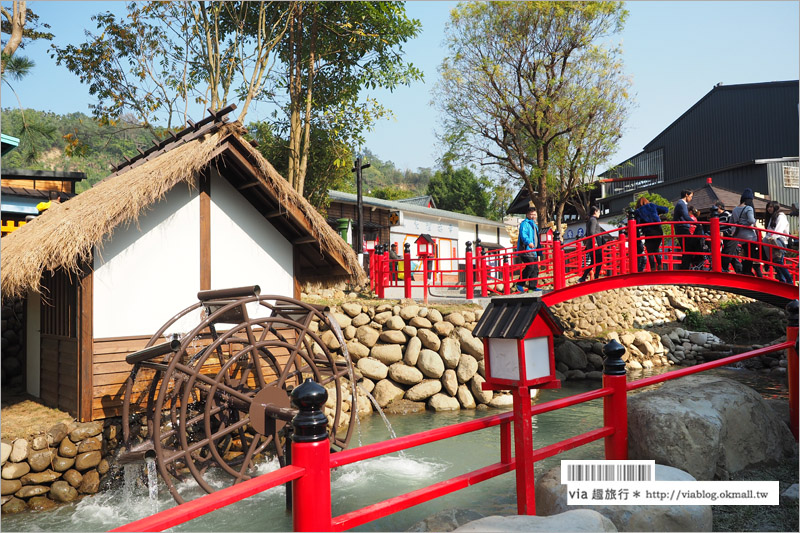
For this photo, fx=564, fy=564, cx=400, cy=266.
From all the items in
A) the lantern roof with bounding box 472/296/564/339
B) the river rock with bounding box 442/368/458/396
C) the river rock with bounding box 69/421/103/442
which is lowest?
the river rock with bounding box 442/368/458/396

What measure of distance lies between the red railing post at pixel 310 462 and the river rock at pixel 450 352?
942cm

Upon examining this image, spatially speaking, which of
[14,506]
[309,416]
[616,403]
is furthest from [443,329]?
[309,416]

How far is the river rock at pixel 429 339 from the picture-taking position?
12.2 meters

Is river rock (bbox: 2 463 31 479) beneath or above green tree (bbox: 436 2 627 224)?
beneath

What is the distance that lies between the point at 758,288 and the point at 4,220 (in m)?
17.7

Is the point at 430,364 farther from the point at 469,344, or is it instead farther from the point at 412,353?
the point at 469,344

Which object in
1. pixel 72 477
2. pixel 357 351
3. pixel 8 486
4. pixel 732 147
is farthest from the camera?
A: pixel 732 147

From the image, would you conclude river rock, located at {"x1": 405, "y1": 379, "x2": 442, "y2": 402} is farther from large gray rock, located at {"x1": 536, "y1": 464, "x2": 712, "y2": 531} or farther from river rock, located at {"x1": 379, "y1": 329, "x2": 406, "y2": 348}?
large gray rock, located at {"x1": 536, "y1": 464, "x2": 712, "y2": 531}

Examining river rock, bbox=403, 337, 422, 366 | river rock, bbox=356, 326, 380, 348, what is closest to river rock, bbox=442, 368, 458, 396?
river rock, bbox=403, 337, 422, 366

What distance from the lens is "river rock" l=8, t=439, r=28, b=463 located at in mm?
6859

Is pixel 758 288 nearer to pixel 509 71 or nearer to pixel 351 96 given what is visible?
Result: pixel 351 96

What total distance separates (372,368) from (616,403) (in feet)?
23.8

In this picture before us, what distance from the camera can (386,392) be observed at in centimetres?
1162

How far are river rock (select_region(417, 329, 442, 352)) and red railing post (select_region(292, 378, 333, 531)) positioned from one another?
9360 mm
